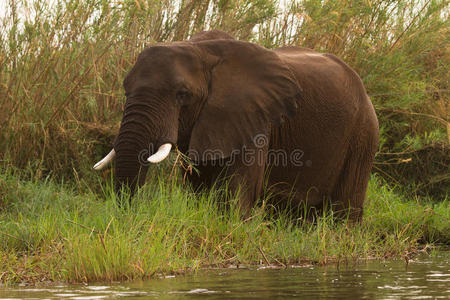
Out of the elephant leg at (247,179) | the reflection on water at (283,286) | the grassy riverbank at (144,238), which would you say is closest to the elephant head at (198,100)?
the elephant leg at (247,179)

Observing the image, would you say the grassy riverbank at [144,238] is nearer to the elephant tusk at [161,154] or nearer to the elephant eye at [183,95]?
the elephant tusk at [161,154]

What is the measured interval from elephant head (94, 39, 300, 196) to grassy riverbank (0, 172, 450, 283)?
34cm

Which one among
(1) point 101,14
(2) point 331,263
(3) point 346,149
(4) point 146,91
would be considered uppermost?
(1) point 101,14

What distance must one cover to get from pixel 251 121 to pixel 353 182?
4.81 ft

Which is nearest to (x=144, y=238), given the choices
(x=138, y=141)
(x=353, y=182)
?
(x=138, y=141)

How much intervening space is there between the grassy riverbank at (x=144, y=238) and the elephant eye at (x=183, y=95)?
0.65 meters

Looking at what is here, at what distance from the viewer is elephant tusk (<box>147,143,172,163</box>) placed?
6059mm

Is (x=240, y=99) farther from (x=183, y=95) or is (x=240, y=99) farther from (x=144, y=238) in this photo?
(x=144, y=238)

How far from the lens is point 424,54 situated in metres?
10.4

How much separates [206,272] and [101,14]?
3477mm

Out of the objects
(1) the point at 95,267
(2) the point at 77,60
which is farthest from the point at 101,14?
(1) the point at 95,267

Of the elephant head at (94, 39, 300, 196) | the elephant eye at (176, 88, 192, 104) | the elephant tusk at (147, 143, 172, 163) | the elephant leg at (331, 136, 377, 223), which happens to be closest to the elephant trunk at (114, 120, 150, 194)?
the elephant head at (94, 39, 300, 196)

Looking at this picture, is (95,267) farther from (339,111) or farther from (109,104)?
(109,104)

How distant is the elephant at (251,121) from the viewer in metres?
6.37
